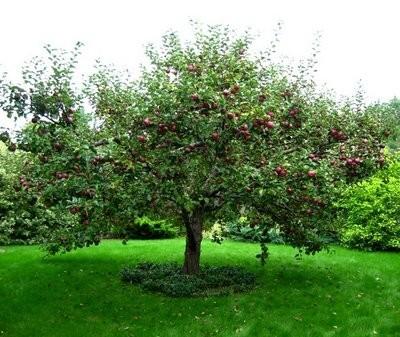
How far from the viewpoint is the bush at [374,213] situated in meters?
18.3

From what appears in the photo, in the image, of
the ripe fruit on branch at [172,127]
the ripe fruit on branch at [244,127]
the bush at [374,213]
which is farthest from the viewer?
the bush at [374,213]

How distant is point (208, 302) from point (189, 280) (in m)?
1.27

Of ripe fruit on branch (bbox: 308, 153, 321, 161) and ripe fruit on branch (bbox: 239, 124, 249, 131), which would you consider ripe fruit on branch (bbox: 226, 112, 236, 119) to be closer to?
ripe fruit on branch (bbox: 239, 124, 249, 131)

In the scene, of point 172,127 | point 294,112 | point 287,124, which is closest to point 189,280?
point 287,124

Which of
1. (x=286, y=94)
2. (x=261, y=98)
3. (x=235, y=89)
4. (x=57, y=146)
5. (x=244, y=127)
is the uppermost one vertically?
(x=286, y=94)

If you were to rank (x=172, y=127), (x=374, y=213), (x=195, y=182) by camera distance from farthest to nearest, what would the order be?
1. (x=374, y=213)
2. (x=195, y=182)
3. (x=172, y=127)

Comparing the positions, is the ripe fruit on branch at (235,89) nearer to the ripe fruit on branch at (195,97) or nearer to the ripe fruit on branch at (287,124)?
the ripe fruit on branch at (195,97)

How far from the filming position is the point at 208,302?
40.0ft

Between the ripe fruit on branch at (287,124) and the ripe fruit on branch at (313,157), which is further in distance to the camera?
the ripe fruit on branch at (287,124)

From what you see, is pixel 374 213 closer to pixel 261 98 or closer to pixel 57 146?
pixel 261 98

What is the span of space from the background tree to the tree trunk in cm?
9

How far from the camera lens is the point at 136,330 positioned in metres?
10.8

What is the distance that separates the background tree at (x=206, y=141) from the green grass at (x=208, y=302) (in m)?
1.47

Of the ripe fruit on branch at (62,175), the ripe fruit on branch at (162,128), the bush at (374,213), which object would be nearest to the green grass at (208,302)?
the bush at (374,213)
